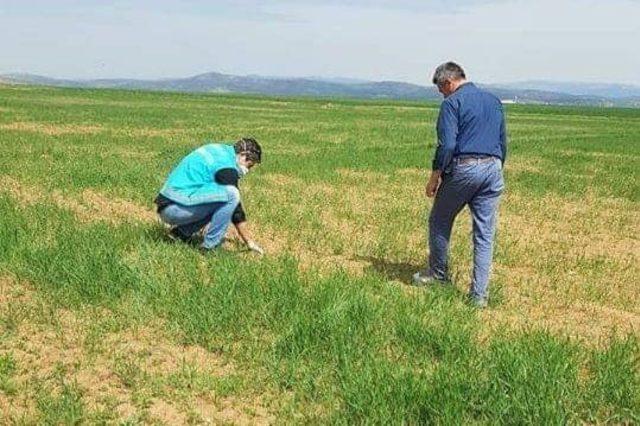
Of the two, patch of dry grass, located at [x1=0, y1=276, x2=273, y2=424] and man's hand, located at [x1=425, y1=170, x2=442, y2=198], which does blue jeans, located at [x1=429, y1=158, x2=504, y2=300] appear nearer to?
man's hand, located at [x1=425, y1=170, x2=442, y2=198]

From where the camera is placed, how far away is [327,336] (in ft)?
16.6

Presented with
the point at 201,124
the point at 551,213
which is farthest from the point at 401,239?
the point at 201,124

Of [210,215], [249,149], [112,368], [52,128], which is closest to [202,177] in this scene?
[210,215]

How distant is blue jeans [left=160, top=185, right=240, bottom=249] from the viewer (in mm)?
7496

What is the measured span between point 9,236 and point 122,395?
13.6ft

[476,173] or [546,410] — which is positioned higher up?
[476,173]

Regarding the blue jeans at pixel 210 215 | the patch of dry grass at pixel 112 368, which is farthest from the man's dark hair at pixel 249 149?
the patch of dry grass at pixel 112 368

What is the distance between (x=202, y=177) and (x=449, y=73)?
305 centimetres

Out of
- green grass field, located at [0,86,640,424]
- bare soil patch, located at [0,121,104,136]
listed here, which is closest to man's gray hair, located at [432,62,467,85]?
green grass field, located at [0,86,640,424]

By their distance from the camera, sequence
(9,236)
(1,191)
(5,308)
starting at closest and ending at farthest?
(5,308) → (9,236) → (1,191)

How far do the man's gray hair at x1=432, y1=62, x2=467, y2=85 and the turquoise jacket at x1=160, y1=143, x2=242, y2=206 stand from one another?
2.52m

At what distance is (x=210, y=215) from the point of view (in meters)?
7.71

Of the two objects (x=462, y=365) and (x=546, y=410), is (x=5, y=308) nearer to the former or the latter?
(x=462, y=365)

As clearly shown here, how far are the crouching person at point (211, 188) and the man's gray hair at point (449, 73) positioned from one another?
221 cm
